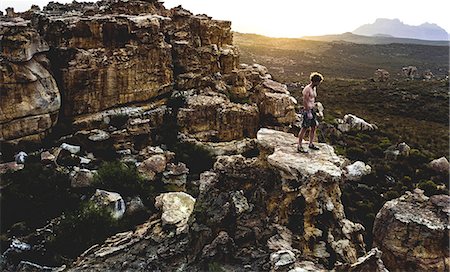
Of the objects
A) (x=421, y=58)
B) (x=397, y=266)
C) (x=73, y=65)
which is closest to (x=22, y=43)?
(x=73, y=65)

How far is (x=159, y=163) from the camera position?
2044cm

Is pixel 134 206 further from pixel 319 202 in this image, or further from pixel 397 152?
pixel 397 152

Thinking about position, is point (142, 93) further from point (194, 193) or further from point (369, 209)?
point (369, 209)

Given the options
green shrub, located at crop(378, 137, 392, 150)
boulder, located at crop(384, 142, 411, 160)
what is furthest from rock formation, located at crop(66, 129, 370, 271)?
green shrub, located at crop(378, 137, 392, 150)

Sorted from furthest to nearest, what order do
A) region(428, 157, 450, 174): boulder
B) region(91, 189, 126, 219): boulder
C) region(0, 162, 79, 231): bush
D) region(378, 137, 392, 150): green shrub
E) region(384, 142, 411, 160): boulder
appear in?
region(378, 137, 392, 150): green shrub < region(384, 142, 411, 160): boulder < region(428, 157, 450, 174): boulder < region(0, 162, 79, 231): bush < region(91, 189, 126, 219): boulder

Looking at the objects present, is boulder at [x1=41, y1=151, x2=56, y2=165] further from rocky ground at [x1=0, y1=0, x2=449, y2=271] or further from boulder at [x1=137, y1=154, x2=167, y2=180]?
boulder at [x1=137, y1=154, x2=167, y2=180]

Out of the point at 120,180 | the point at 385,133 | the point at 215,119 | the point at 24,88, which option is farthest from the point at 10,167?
the point at 385,133

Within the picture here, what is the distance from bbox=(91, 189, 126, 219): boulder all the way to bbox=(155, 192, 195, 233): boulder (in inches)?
64.5

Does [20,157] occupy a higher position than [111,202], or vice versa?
[20,157]

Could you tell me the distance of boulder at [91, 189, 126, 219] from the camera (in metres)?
15.9

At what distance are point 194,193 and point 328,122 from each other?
22491mm

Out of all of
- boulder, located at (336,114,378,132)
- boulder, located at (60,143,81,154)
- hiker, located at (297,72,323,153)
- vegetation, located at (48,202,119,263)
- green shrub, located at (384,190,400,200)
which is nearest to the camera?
hiker, located at (297,72,323,153)

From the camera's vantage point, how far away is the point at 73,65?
2150 cm

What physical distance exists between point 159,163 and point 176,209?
6.17 m
